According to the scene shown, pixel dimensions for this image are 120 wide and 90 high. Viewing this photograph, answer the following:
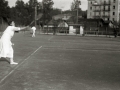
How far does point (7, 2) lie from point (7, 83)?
4041 inches

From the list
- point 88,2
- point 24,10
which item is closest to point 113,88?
point 88,2

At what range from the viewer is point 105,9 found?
366 ft

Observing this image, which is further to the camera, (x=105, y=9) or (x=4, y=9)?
→ (x=105, y=9)

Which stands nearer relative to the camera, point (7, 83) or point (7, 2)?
point (7, 83)

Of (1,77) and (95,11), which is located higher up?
(95,11)

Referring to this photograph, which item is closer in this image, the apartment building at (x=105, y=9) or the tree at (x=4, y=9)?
the tree at (x=4, y=9)

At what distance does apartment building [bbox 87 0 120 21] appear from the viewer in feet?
360

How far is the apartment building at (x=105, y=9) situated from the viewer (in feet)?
360

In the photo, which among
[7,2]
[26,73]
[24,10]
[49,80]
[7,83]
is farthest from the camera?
[24,10]

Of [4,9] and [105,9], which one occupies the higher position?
[105,9]

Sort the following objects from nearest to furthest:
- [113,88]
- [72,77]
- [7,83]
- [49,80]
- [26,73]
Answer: [113,88], [7,83], [49,80], [72,77], [26,73]

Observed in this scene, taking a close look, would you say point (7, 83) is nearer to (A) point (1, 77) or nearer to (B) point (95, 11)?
(A) point (1, 77)

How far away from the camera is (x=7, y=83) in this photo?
632cm

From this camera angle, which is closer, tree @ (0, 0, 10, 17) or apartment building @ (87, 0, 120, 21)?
tree @ (0, 0, 10, 17)
